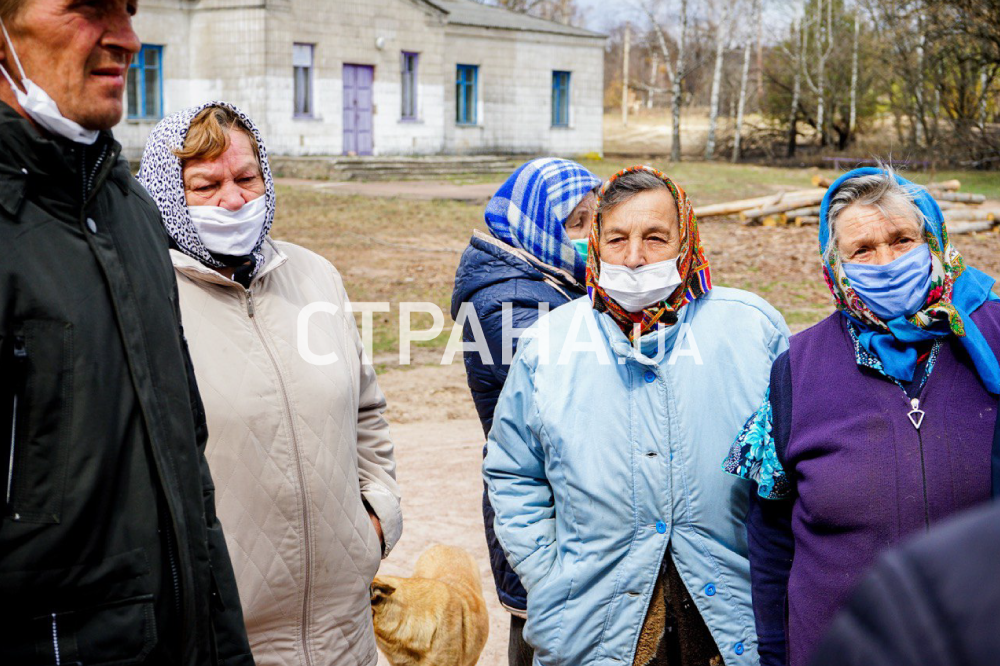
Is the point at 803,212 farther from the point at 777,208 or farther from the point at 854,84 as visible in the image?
the point at 854,84

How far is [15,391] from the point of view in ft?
5.72

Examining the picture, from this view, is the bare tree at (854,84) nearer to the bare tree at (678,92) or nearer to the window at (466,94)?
the bare tree at (678,92)

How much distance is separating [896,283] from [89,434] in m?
1.87

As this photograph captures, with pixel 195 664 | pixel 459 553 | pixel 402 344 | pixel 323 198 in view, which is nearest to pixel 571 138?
pixel 323 198

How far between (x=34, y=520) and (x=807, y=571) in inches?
67.8

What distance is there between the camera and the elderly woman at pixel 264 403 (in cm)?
279

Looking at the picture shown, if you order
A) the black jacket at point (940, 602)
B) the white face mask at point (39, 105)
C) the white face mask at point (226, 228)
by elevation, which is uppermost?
the white face mask at point (39, 105)

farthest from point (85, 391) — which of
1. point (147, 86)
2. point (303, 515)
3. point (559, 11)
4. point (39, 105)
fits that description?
point (559, 11)

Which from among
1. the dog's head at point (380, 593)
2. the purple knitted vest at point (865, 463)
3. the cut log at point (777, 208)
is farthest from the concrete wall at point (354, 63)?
the purple knitted vest at point (865, 463)

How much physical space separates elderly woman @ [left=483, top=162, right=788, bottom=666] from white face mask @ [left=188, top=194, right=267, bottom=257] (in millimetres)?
803

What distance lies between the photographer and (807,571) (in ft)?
8.52

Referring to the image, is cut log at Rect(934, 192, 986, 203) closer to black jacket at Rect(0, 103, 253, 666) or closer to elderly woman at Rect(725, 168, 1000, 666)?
elderly woman at Rect(725, 168, 1000, 666)

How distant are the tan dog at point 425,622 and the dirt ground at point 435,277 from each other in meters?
0.68

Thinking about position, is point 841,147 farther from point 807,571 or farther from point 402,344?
point 807,571
